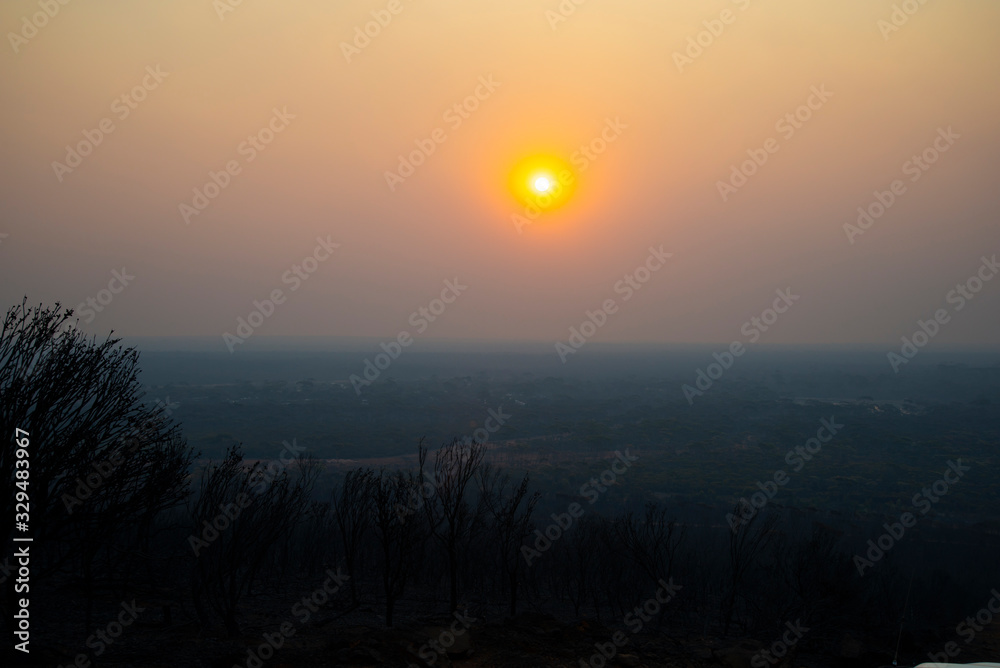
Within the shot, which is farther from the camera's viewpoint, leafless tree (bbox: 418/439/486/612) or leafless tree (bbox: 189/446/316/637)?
leafless tree (bbox: 418/439/486/612)

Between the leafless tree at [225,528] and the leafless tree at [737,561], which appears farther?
the leafless tree at [737,561]

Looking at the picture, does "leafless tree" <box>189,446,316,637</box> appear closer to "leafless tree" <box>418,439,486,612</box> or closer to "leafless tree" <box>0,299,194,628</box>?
"leafless tree" <box>0,299,194,628</box>

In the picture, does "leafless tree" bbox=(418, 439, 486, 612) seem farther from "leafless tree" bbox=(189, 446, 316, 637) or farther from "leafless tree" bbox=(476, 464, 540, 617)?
"leafless tree" bbox=(189, 446, 316, 637)

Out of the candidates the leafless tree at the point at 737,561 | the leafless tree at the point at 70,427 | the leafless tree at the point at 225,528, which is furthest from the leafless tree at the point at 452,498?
the leafless tree at the point at 737,561

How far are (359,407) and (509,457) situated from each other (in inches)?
1578

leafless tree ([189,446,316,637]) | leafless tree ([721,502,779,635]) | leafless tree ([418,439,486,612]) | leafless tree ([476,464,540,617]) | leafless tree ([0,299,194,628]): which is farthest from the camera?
leafless tree ([721,502,779,635])

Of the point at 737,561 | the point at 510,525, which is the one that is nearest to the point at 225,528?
the point at 510,525

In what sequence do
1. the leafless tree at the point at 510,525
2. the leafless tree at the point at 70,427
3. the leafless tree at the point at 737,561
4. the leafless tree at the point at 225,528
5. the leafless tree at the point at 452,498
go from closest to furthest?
the leafless tree at the point at 70,427 < the leafless tree at the point at 225,528 < the leafless tree at the point at 452,498 < the leafless tree at the point at 510,525 < the leafless tree at the point at 737,561

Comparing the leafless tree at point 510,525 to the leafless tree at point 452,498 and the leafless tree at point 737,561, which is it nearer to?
the leafless tree at point 452,498

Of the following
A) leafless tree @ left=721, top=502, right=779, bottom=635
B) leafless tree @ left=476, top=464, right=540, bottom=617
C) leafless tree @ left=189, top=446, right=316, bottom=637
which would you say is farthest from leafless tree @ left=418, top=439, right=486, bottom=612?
leafless tree @ left=721, top=502, right=779, bottom=635

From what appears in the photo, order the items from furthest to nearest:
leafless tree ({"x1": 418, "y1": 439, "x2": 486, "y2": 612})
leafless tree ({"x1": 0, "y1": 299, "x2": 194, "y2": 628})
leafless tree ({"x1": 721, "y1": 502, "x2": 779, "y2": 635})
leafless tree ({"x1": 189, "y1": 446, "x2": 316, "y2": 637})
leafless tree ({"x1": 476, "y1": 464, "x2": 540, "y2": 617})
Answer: leafless tree ({"x1": 721, "y1": 502, "x2": 779, "y2": 635}), leafless tree ({"x1": 476, "y1": 464, "x2": 540, "y2": 617}), leafless tree ({"x1": 418, "y1": 439, "x2": 486, "y2": 612}), leafless tree ({"x1": 189, "y1": 446, "x2": 316, "y2": 637}), leafless tree ({"x1": 0, "y1": 299, "x2": 194, "y2": 628})

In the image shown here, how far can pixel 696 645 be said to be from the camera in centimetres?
1420

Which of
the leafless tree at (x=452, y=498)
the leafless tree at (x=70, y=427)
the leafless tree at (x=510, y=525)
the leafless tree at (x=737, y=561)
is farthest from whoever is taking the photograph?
the leafless tree at (x=737, y=561)

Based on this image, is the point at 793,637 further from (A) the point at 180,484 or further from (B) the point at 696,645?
(A) the point at 180,484
